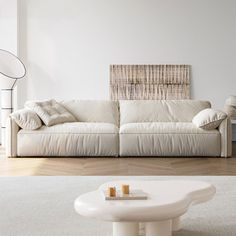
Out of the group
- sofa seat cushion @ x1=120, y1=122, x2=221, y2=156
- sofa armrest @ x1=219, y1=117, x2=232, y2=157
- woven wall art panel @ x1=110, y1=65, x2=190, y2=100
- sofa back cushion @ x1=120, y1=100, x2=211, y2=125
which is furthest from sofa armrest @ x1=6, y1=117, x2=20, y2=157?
sofa armrest @ x1=219, y1=117, x2=232, y2=157

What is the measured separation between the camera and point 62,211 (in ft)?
11.8

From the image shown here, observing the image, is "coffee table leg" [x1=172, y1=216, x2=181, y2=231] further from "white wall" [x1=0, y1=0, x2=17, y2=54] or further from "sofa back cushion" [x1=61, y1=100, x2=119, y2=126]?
"white wall" [x1=0, y1=0, x2=17, y2=54]

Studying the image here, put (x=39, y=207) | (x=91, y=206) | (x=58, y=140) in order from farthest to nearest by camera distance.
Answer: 1. (x=58, y=140)
2. (x=39, y=207)
3. (x=91, y=206)

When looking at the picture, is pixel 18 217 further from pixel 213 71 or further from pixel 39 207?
pixel 213 71

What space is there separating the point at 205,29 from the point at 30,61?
2993 mm

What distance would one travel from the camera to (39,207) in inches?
146

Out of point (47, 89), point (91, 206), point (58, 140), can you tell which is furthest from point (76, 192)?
point (47, 89)

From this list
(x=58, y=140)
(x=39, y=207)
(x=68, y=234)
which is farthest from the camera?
(x=58, y=140)

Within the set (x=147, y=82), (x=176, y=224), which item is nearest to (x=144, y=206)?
(x=176, y=224)

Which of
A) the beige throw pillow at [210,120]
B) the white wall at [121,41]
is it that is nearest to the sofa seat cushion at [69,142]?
the beige throw pillow at [210,120]

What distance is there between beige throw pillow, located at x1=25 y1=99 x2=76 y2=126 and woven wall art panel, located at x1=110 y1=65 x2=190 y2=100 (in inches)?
63.3

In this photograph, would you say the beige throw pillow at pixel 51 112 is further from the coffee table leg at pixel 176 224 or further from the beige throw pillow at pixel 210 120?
the coffee table leg at pixel 176 224

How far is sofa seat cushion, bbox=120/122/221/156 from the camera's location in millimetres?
6324

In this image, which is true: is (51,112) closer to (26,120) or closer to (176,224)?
(26,120)
